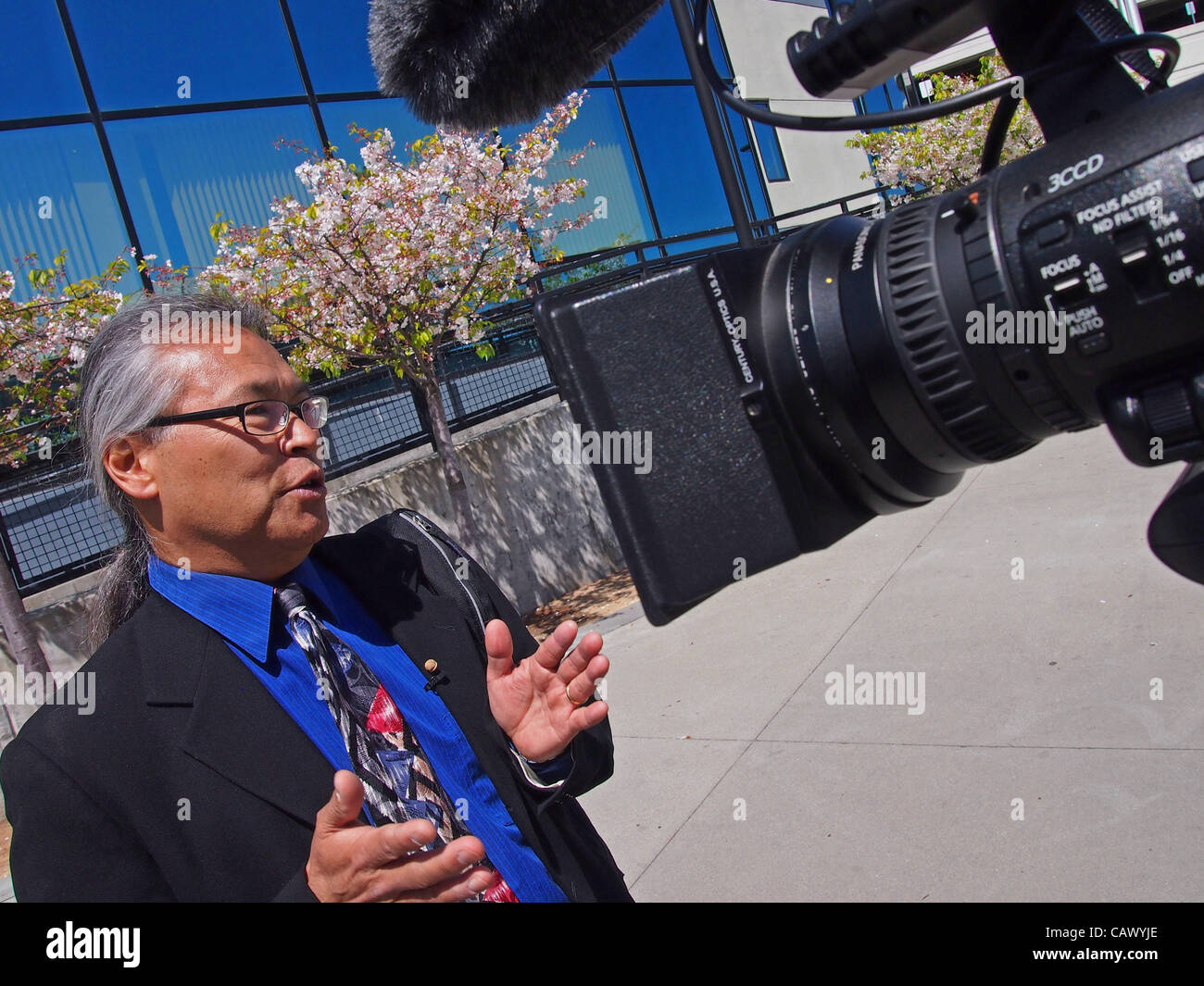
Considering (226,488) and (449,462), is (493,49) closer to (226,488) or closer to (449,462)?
(226,488)

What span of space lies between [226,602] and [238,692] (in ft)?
0.49

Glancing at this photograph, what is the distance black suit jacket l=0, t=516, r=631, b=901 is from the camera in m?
1.29

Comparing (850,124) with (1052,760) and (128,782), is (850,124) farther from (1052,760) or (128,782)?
(1052,760)

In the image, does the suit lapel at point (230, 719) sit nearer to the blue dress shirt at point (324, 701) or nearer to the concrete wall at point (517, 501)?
the blue dress shirt at point (324, 701)

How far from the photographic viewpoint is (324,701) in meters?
1.45

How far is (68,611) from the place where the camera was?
5.11 metres

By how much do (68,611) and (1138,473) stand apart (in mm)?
5823

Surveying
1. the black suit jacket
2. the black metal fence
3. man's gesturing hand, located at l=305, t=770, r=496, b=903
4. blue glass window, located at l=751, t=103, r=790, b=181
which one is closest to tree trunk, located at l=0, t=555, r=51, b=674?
the black metal fence

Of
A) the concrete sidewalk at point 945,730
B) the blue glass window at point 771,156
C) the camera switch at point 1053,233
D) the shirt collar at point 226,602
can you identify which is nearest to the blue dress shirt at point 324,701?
the shirt collar at point 226,602

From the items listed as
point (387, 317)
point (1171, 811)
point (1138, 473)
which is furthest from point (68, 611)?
point (1138, 473)

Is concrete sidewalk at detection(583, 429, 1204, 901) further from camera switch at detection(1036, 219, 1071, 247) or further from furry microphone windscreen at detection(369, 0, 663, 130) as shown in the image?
furry microphone windscreen at detection(369, 0, 663, 130)

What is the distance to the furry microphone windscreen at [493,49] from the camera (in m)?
1.20

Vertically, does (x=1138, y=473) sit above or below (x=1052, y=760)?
above

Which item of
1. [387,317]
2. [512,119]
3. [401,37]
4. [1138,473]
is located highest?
[387,317]
